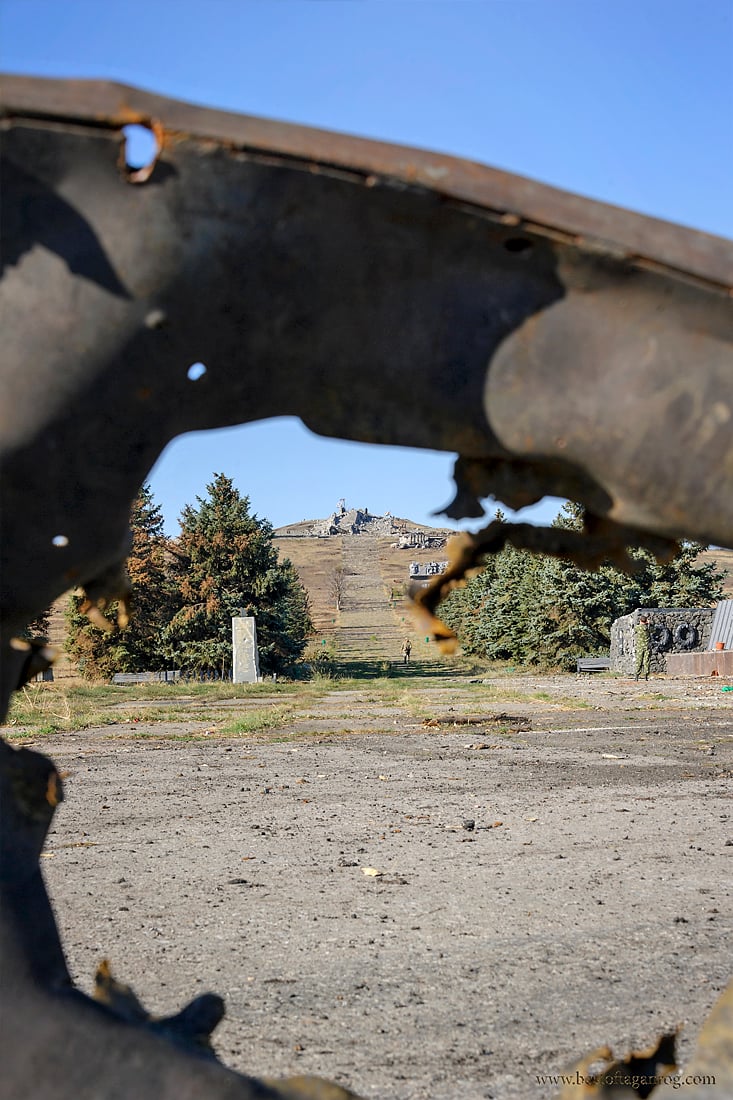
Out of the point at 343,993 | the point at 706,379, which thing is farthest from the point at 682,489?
the point at 343,993

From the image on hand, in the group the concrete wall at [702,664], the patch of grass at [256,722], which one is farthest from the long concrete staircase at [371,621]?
the concrete wall at [702,664]

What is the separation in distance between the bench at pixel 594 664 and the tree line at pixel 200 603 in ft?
31.0

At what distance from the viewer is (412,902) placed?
4.52 m

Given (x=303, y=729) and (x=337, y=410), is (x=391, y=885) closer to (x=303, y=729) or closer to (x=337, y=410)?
(x=337, y=410)

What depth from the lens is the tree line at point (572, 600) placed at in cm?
3148

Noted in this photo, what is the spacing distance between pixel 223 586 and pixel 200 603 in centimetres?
95

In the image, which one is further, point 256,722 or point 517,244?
point 256,722

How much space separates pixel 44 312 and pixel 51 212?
138mm

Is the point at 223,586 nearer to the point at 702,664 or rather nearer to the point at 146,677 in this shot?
the point at 146,677

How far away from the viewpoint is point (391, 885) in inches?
190

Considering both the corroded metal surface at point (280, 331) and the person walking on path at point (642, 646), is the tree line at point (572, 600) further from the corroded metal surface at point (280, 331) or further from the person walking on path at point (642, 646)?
the corroded metal surface at point (280, 331)

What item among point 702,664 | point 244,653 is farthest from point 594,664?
point 244,653

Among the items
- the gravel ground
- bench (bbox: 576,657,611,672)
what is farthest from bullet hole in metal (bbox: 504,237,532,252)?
bench (bbox: 576,657,611,672)

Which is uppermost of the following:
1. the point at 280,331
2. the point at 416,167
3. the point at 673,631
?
the point at 416,167
